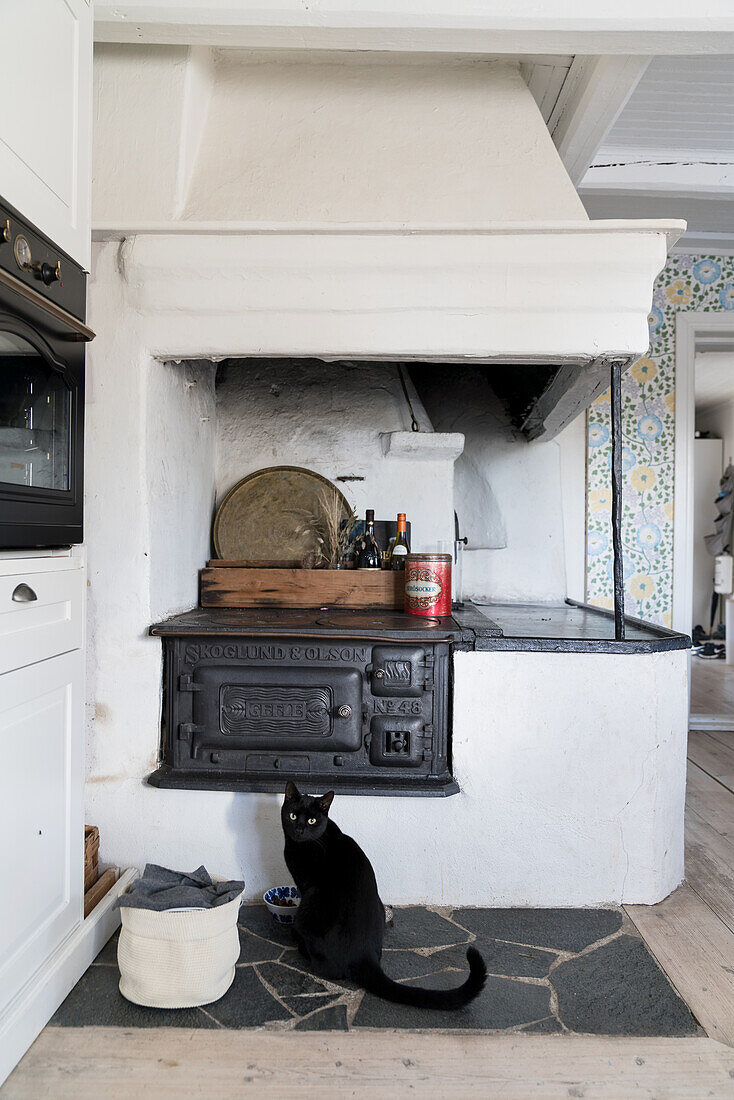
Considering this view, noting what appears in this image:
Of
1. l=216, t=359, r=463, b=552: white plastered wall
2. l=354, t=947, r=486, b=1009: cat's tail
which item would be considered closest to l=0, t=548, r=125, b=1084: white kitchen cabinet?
l=354, t=947, r=486, b=1009: cat's tail

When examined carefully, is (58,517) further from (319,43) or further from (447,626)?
(319,43)

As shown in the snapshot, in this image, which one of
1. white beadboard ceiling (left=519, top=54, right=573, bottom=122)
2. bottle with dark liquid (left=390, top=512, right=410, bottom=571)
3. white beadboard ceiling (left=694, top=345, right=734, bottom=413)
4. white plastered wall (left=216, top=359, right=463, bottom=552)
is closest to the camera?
white beadboard ceiling (left=519, top=54, right=573, bottom=122)

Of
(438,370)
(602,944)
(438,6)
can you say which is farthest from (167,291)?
(602,944)

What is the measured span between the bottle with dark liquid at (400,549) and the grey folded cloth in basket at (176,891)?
116cm

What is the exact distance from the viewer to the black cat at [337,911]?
5.48 feet

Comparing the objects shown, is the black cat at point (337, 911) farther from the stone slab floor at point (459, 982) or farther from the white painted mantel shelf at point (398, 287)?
the white painted mantel shelf at point (398, 287)

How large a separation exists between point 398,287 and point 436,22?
0.61m

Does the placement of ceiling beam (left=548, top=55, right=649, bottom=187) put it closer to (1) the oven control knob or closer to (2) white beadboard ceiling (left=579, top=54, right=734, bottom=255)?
(2) white beadboard ceiling (left=579, top=54, right=734, bottom=255)

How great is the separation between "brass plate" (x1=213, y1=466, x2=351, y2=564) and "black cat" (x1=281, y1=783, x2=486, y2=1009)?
1093 mm

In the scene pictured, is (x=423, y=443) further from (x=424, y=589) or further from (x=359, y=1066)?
(x=359, y=1066)

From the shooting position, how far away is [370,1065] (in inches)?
60.8

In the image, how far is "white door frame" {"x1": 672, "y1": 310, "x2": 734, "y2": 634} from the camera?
3.94 m

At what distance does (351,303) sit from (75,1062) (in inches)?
73.2

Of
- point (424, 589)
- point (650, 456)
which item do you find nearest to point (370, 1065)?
point (424, 589)
